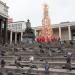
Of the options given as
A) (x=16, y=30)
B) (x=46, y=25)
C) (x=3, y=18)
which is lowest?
(x=16, y=30)

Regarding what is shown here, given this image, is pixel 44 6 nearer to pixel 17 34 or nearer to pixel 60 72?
pixel 17 34

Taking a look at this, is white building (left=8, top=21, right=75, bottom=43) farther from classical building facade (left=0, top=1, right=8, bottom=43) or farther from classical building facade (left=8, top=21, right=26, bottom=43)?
classical building facade (left=0, top=1, right=8, bottom=43)

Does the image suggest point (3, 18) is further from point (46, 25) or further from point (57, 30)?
point (57, 30)

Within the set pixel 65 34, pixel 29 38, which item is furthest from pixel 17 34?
pixel 29 38

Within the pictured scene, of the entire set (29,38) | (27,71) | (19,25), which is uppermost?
(19,25)

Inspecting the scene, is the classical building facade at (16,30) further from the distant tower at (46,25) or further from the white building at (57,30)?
the distant tower at (46,25)

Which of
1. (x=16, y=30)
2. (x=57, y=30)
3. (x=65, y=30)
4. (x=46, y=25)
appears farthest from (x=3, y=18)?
(x=65, y=30)

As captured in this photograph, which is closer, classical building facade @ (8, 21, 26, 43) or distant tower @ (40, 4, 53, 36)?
distant tower @ (40, 4, 53, 36)

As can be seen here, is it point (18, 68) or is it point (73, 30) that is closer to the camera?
point (18, 68)

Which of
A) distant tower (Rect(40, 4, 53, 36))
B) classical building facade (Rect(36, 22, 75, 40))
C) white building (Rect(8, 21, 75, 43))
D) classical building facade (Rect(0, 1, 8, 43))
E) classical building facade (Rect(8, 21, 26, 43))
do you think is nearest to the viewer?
classical building facade (Rect(0, 1, 8, 43))

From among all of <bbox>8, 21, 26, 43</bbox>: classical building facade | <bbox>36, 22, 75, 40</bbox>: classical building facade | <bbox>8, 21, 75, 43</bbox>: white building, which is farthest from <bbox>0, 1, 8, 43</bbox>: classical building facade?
<bbox>8, 21, 26, 43</bbox>: classical building facade

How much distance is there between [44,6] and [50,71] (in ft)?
159

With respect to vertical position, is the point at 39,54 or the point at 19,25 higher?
the point at 19,25

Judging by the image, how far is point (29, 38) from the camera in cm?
3769
